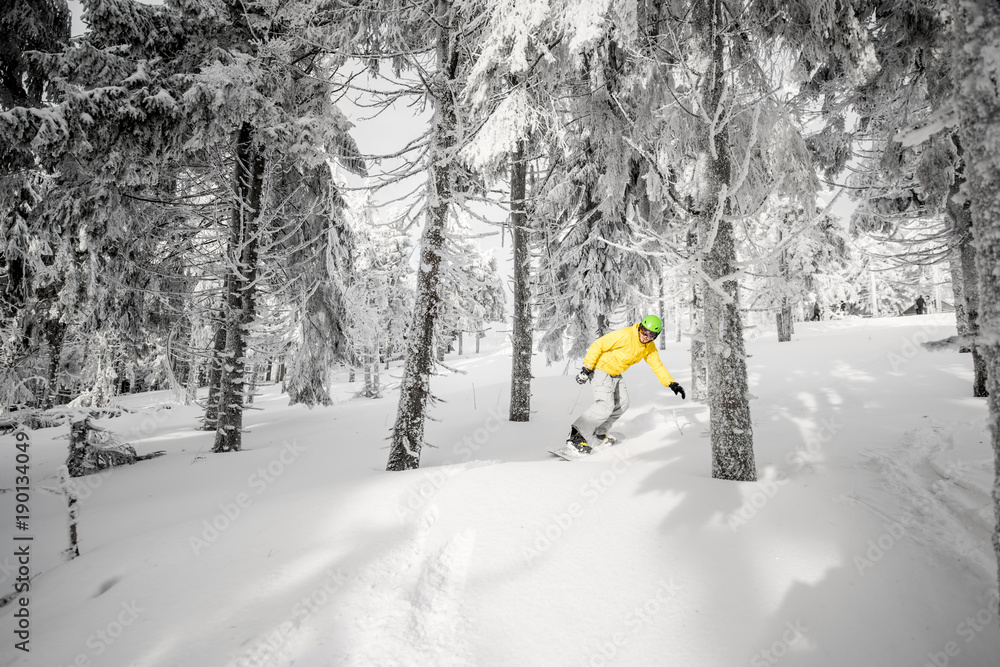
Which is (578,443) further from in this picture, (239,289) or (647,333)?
(239,289)

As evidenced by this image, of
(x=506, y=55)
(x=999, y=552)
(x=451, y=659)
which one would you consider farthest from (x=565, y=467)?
(x=506, y=55)

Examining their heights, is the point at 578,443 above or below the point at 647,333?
below

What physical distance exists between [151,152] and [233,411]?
4.67 metres

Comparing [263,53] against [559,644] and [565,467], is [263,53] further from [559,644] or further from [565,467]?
[559,644]

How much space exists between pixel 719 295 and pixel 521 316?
5522mm

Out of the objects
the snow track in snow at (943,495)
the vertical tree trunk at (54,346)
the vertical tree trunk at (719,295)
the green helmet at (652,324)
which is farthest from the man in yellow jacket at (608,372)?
the vertical tree trunk at (54,346)

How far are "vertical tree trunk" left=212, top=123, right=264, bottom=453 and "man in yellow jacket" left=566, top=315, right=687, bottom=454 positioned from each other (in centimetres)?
643

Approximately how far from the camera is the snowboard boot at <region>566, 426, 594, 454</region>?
594 centimetres

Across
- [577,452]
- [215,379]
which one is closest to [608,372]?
[577,452]

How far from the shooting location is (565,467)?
4.70 metres

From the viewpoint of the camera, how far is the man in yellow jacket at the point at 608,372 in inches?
233

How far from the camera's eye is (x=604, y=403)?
6.08m

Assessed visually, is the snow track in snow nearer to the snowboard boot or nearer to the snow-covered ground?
the snow-covered ground

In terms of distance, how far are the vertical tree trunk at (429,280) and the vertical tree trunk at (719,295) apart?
320 cm
